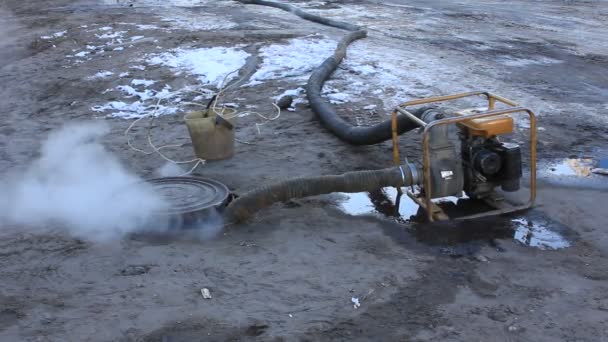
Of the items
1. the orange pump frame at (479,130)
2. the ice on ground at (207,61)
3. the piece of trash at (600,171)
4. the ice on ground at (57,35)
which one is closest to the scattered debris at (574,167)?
the piece of trash at (600,171)

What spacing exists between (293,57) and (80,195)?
18.6 ft

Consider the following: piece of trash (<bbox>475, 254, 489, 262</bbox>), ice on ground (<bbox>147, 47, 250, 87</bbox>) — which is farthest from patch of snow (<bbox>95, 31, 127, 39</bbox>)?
piece of trash (<bbox>475, 254, 489, 262</bbox>)

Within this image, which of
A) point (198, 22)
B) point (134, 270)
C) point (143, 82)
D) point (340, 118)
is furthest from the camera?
point (198, 22)

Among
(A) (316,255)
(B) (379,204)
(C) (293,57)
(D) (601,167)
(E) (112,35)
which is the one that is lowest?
(D) (601,167)

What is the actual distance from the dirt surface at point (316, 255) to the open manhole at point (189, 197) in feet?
0.70

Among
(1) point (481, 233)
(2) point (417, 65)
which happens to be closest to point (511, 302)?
(1) point (481, 233)

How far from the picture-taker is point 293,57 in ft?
34.1

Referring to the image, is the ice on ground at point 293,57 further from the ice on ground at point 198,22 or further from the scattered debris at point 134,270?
the scattered debris at point 134,270

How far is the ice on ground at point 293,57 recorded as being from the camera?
9.50 m

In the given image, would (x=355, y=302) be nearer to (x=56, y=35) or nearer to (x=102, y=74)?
(x=102, y=74)

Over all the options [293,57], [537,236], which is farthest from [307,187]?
[293,57]

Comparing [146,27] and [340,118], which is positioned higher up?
[146,27]

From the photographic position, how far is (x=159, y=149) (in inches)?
263

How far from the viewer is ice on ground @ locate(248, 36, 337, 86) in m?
9.50
